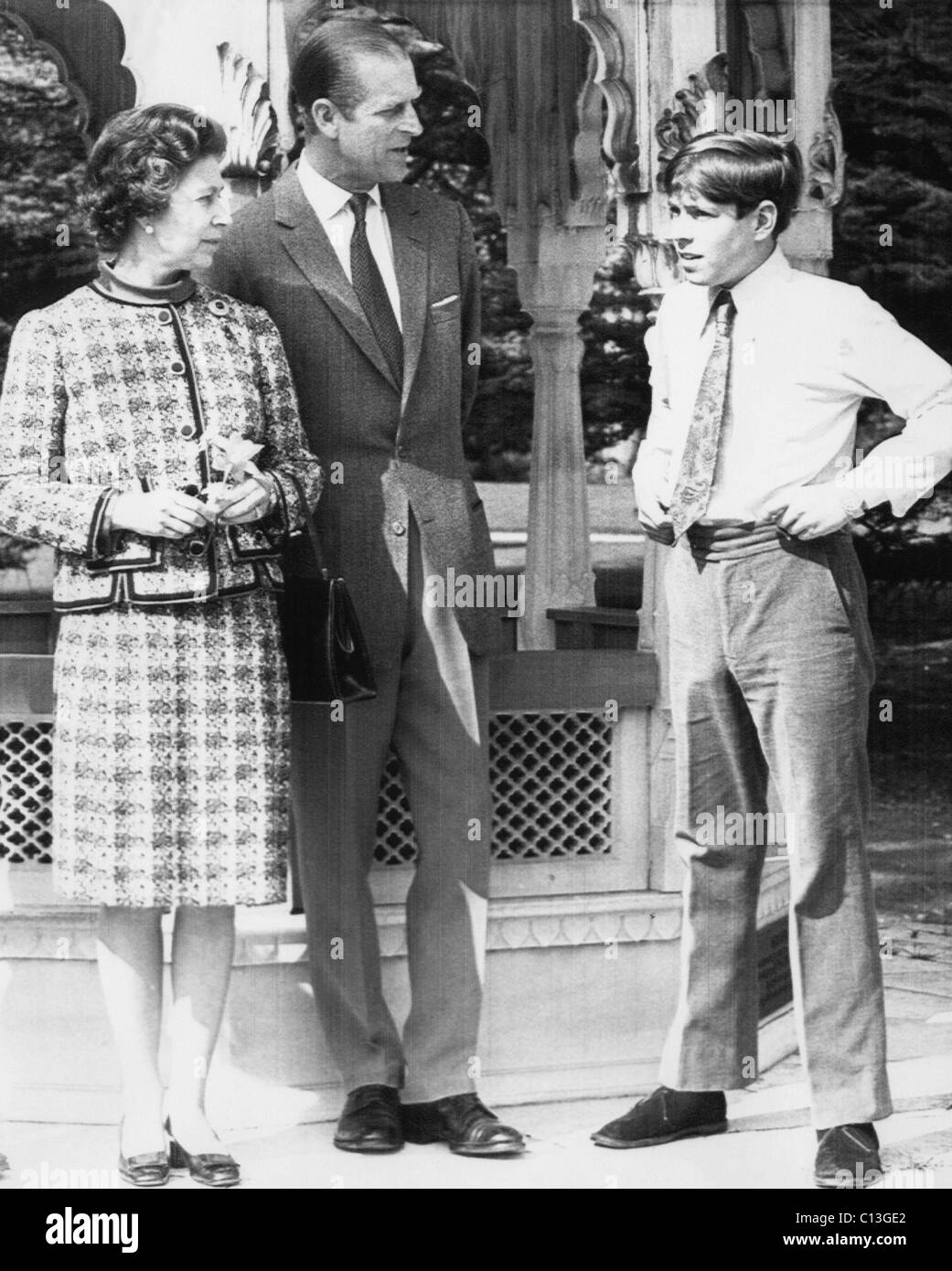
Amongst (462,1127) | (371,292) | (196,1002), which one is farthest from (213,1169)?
(371,292)

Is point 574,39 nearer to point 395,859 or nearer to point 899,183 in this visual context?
point 395,859

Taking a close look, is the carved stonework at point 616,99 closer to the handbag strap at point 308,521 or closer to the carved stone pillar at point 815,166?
the carved stone pillar at point 815,166

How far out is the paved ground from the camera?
5141 mm

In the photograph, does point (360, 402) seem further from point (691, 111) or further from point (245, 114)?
point (691, 111)

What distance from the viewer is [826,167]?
5836mm

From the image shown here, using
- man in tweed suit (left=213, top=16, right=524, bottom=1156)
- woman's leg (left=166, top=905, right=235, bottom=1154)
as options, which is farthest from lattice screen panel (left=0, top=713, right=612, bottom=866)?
woman's leg (left=166, top=905, right=235, bottom=1154)

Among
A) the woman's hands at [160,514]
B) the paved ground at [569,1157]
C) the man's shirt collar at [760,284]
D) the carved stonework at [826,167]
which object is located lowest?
the paved ground at [569,1157]

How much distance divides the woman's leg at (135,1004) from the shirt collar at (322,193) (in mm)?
1638

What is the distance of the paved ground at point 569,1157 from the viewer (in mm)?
5141

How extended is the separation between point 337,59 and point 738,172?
3.10 ft

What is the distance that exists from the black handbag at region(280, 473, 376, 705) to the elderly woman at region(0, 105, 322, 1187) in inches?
2.9

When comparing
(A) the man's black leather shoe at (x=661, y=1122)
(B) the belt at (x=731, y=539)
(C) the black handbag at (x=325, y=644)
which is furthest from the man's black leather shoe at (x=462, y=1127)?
(B) the belt at (x=731, y=539)

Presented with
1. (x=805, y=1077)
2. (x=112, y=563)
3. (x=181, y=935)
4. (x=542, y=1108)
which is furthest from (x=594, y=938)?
(x=112, y=563)

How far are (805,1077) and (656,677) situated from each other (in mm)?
1228
